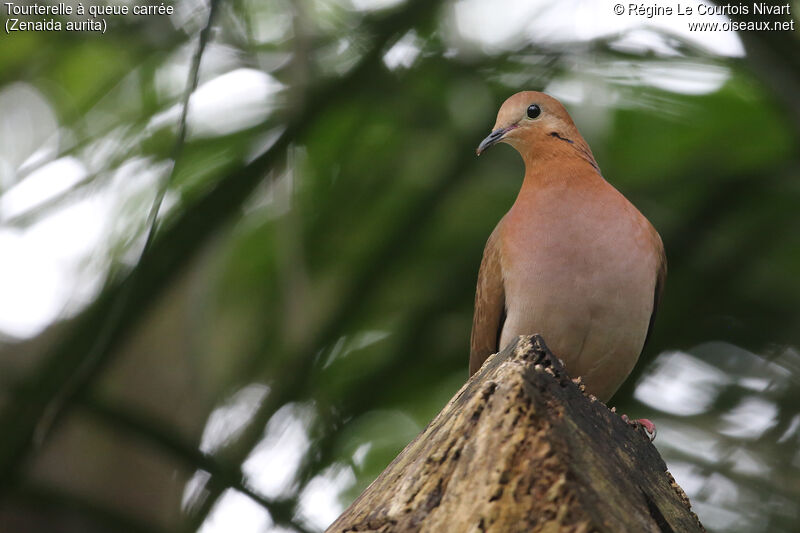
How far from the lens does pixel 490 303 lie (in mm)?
2711

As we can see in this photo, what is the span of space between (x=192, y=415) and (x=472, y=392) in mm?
1930

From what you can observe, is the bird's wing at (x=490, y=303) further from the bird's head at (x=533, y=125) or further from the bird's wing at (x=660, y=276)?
the bird's wing at (x=660, y=276)

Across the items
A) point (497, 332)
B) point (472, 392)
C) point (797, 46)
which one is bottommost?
point (472, 392)

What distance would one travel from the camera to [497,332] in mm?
2740

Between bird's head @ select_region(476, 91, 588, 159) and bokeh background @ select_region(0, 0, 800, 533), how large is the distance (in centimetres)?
45

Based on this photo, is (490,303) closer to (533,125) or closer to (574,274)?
(574,274)

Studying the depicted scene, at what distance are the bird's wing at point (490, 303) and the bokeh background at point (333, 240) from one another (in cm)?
59

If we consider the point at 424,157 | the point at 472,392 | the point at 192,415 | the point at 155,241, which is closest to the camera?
the point at 472,392

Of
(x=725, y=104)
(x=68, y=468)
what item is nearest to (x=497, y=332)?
(x=725, y=104)

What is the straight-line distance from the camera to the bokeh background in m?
3.04

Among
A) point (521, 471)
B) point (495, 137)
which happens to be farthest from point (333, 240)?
point (521, 471)

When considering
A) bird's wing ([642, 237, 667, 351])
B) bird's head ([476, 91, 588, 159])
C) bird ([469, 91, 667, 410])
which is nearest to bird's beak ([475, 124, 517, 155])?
bird's head ([476, 91, 588, 159])

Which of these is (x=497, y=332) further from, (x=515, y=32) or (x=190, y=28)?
(x=190, y=28)

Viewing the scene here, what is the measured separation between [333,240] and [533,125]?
0.98 meters
